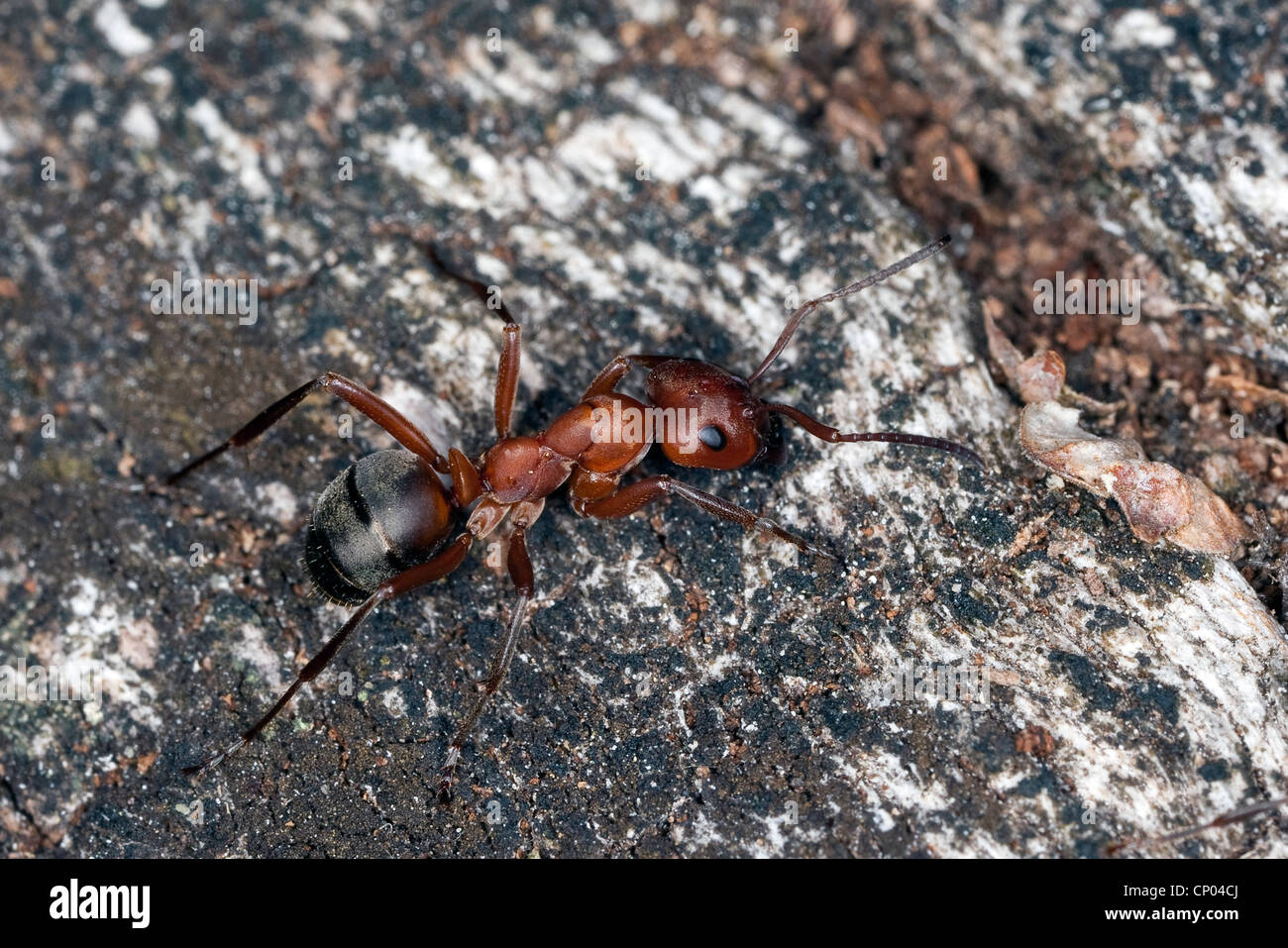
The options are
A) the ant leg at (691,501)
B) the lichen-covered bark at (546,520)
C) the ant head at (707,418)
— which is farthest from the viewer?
the ant head at (707,418)

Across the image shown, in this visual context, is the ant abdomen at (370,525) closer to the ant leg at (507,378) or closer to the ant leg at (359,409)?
the ant leg at (359,409)

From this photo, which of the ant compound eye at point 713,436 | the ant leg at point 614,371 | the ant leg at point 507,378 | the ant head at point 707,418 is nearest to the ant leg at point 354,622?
the ant leg at point 507,378

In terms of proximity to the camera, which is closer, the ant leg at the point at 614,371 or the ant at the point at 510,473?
the ant at the point at 510,473

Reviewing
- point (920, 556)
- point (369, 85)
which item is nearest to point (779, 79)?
point (369, 85)

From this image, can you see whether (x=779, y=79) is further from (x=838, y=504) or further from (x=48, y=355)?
(x=48, y=355)

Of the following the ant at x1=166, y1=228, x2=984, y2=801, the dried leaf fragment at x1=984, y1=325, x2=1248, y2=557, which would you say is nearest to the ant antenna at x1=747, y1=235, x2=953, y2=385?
the ant at x1=166, y1=228, x2=984, y2=801

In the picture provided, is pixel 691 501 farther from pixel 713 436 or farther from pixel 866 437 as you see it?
pixel 866 437
